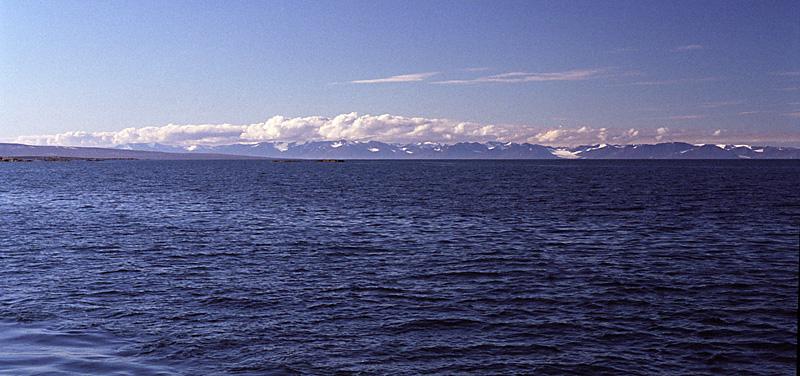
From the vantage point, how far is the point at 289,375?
19344 mm

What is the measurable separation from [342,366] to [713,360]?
12.4 m

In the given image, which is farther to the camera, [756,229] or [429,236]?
[756,229]

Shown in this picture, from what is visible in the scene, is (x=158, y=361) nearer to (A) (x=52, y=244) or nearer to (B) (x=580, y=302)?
(B) (x=580, y=302)

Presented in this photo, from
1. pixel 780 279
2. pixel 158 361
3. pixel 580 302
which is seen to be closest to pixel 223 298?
pixel 158 361

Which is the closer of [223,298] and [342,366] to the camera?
[342,366]

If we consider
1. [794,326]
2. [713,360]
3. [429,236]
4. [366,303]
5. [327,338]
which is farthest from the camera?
[429,236]

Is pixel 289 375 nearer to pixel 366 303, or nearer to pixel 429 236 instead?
pixel 366 303

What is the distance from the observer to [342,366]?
20172 millimetres

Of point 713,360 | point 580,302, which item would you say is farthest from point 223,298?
point 713,360

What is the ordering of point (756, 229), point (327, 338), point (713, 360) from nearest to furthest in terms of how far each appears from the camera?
point (713, 360) < point (327, 338) < point (756, 229)

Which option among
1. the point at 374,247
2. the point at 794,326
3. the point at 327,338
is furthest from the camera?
the point at 374,247

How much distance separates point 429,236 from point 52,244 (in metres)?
28.6

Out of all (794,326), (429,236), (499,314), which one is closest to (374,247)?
(429,236)

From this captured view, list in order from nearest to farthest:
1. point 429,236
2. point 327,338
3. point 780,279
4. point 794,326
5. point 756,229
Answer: point 327,338 < point 794,326 < point 780,279 < point 429,236 < point 756,229
